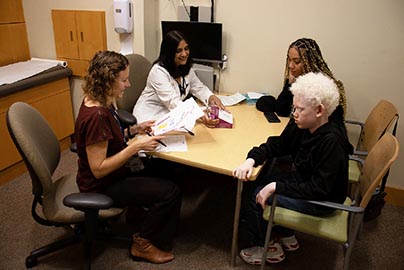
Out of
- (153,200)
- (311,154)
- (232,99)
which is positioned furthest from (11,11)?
(311,154)

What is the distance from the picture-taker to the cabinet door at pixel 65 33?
118 inches

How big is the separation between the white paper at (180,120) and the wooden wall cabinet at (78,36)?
1.41 meters

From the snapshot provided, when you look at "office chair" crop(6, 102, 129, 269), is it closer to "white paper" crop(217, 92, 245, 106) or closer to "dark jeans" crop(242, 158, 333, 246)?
"dark jeans" crop(242, 158, 333, 246)

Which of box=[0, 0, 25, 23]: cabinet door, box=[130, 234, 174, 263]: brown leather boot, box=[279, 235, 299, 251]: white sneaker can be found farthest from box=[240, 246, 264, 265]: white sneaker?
box=[0, 0, 25, 23]: cabinet door

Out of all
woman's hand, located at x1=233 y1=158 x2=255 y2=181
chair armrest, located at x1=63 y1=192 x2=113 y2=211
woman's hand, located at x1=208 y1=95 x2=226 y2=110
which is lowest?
chair armrest, located at x1=63 y1=192 x2=113 y2=211

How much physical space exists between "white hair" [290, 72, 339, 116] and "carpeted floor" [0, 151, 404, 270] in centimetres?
102

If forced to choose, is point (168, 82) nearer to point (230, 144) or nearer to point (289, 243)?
point (230, 144)

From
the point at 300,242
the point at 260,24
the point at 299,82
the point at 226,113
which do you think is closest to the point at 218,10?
the point at 260,24

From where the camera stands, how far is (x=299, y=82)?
1.60 m

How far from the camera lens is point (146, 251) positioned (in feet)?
6.43

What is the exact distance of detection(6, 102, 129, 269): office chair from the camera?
5.00 ft

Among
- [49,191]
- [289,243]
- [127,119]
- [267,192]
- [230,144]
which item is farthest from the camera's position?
[127,119]

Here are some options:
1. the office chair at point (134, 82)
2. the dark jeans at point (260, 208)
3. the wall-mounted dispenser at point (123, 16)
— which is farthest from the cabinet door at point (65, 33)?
the dark jeans at point (260, 208)

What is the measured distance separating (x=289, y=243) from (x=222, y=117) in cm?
89
